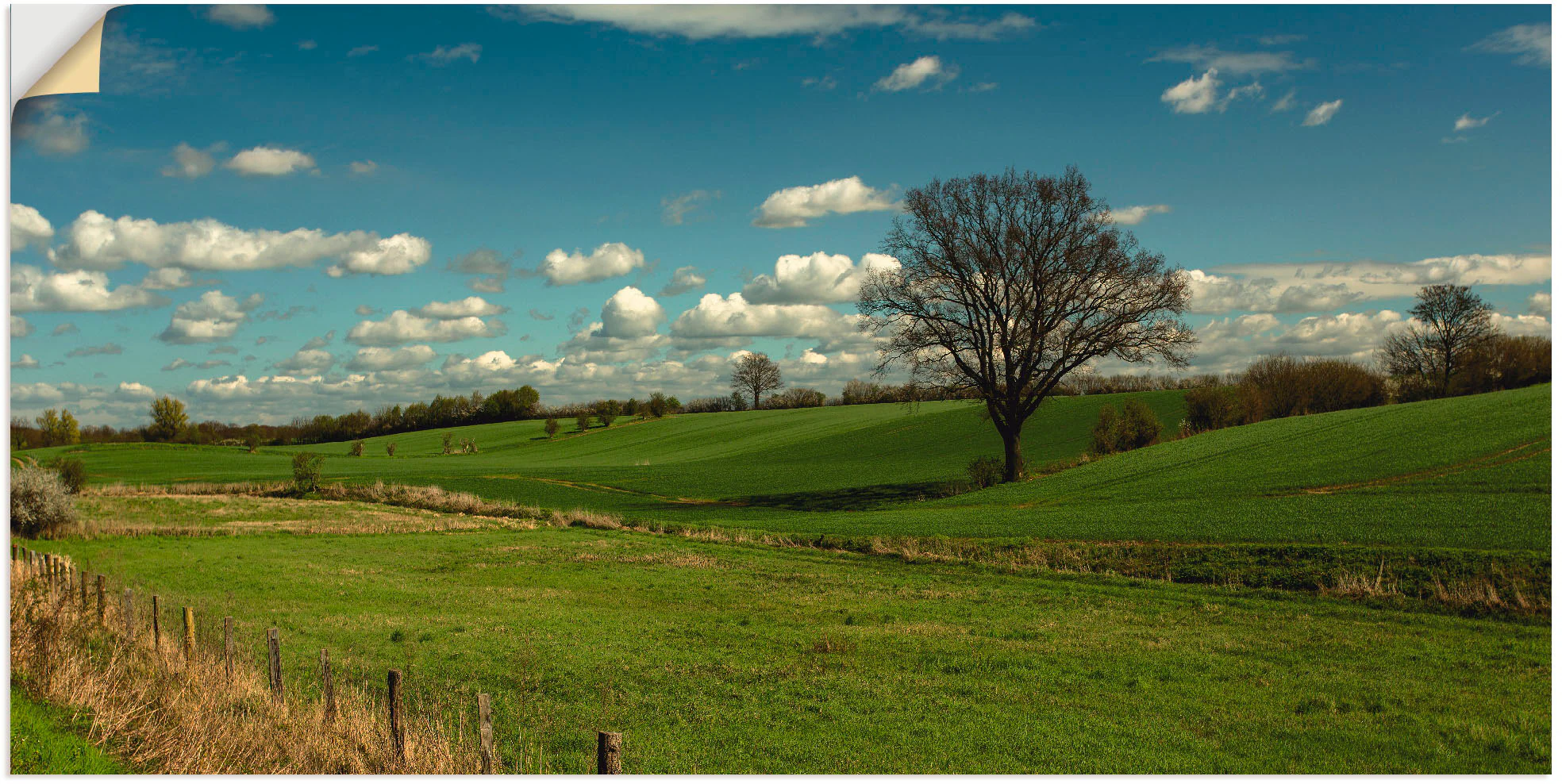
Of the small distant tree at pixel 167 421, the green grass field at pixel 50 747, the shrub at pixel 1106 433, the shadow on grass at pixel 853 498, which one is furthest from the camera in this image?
the small distant tree at pixel 167 421

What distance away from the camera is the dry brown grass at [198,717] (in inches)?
283

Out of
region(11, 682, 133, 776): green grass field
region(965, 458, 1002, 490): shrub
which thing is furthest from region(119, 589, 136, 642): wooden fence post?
region(965, 458, 1002, 490): shrub

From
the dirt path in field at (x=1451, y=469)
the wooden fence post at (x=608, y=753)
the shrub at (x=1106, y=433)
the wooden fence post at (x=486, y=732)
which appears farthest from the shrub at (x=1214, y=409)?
the wooden fence post at (x=608, y=753)

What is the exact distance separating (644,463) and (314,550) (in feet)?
131

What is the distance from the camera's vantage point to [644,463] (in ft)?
223

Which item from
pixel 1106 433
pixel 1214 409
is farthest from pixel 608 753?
pixel 1214 409

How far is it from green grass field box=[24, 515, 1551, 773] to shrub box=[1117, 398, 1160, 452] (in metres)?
28.7

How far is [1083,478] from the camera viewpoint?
3581 cm

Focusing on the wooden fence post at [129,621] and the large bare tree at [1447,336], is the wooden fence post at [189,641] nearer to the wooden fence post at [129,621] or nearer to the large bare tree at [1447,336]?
Result: the wooden fence post at [129,621]

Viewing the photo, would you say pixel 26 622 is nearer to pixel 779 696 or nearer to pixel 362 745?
pixel 362 745

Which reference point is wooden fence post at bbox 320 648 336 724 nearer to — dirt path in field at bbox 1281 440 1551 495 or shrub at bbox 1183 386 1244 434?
dirt path in field at bbox 1281 440 1551 495

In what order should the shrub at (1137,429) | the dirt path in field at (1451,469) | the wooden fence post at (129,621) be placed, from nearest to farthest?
the wooden fence post at (129,621) < the dirt path in field at (1451,469) < the shrub at (1137,429)

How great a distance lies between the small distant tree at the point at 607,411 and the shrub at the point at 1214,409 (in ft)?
232

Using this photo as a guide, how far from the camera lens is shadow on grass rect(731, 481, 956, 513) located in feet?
131
